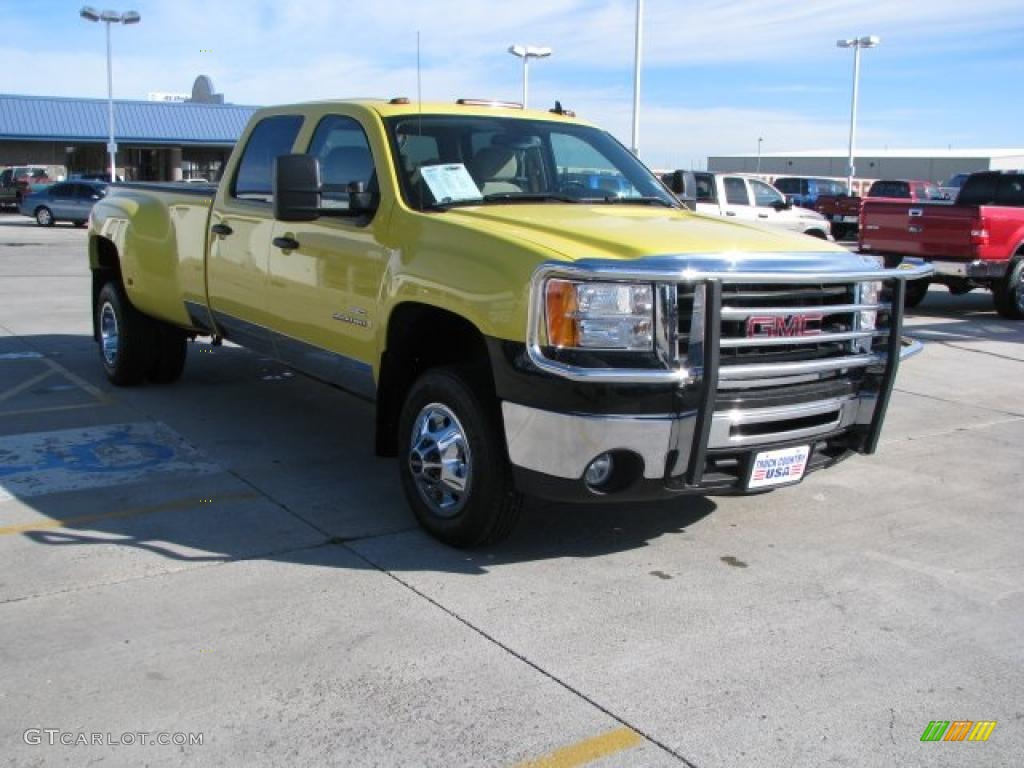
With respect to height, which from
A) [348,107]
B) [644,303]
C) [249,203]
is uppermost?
[348,107]

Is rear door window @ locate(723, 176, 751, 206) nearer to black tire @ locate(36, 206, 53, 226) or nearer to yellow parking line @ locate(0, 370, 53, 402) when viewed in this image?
yellow parking line @ locate(0, 370, 53, 402)

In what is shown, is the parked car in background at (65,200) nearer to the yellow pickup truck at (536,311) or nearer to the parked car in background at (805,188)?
the parked car in background at (805,188)

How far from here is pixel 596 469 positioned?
4.38 meters

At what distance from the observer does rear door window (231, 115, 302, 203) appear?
6.35m

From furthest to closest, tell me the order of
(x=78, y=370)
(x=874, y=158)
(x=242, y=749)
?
(x=874, y=158)
(x=78, y=370)
(x=242, y=749)

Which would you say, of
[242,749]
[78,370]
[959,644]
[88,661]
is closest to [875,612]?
[959,644]

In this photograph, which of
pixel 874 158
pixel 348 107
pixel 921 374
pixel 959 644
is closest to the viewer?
pixel 959 644

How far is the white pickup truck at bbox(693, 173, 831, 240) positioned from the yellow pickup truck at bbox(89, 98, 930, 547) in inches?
545

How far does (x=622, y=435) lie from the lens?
420cm

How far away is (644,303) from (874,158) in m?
96.1

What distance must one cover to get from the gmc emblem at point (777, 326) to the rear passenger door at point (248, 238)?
302cm

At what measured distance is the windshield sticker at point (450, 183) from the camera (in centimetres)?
529

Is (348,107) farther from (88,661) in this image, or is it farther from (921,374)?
(921,374)

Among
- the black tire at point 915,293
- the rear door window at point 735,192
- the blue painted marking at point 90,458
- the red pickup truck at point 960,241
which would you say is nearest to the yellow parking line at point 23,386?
the blue painted marking at point 90,458
